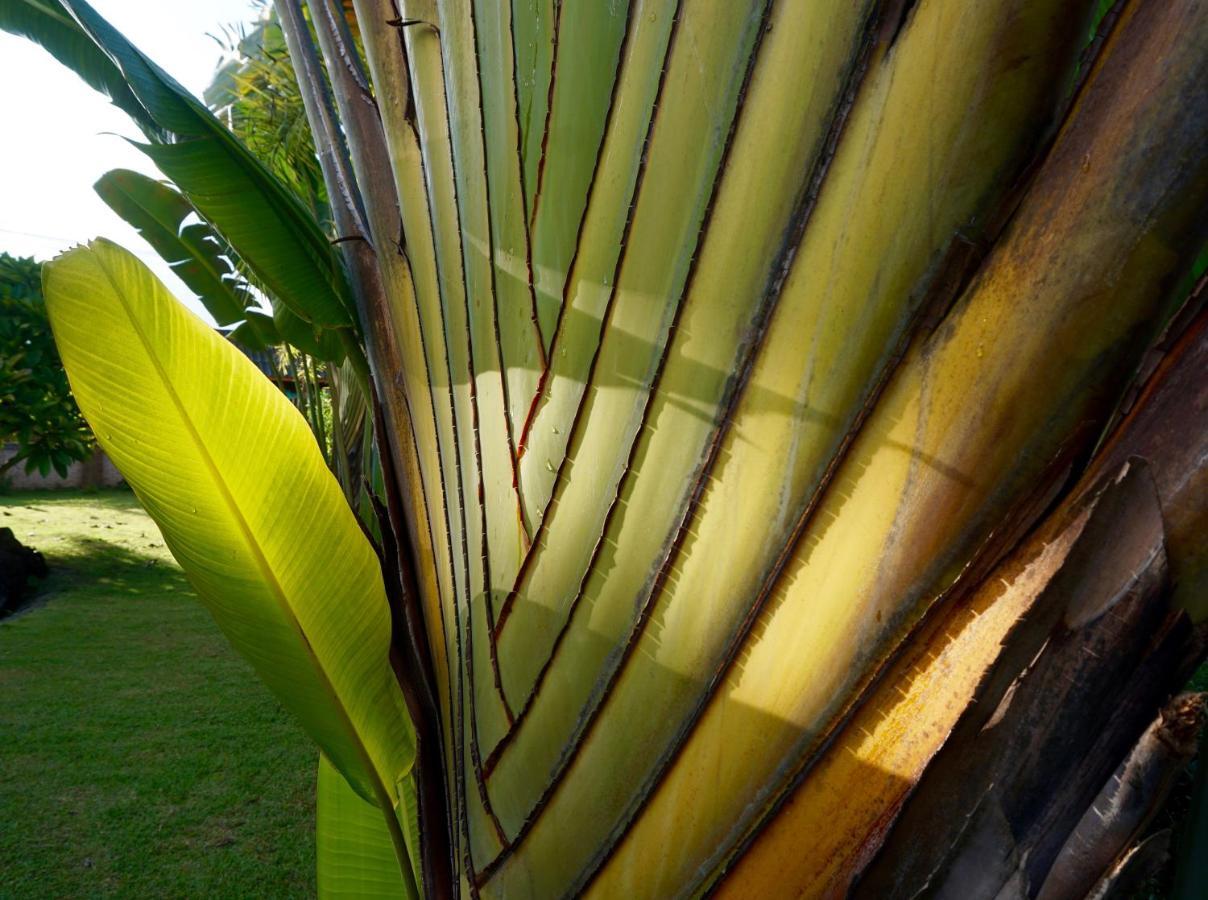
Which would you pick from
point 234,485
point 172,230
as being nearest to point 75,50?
point 172,230

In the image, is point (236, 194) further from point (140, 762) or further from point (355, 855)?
point (140, 762)

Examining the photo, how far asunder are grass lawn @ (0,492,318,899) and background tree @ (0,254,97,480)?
2.59 ft

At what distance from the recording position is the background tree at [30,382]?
12.7ft

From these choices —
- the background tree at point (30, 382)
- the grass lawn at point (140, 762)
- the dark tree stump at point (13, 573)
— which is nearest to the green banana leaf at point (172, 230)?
the grass lawn at point (140, 762)

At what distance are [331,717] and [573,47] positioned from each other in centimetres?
53

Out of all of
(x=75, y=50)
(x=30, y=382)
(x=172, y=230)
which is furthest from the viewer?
(x=30, y=382)

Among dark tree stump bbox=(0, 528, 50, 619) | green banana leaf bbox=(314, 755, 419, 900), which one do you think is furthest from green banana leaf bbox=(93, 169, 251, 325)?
dark tree stump bbox=(0, 528, 50, 619)

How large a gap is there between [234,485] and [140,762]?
97.6 inches

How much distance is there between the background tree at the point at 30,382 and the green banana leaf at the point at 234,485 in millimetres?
3919

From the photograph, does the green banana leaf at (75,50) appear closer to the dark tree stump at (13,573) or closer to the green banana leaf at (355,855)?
the green banana leaf at (355,855)

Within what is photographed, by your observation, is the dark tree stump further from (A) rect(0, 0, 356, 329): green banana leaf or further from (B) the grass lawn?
(A) rect(0, 0, 356, 329): green banana leaf

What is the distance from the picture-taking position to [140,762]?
2570 millimetres

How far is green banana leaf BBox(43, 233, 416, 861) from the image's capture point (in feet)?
1.81

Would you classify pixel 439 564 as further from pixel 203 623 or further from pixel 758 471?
pixel 203 623
